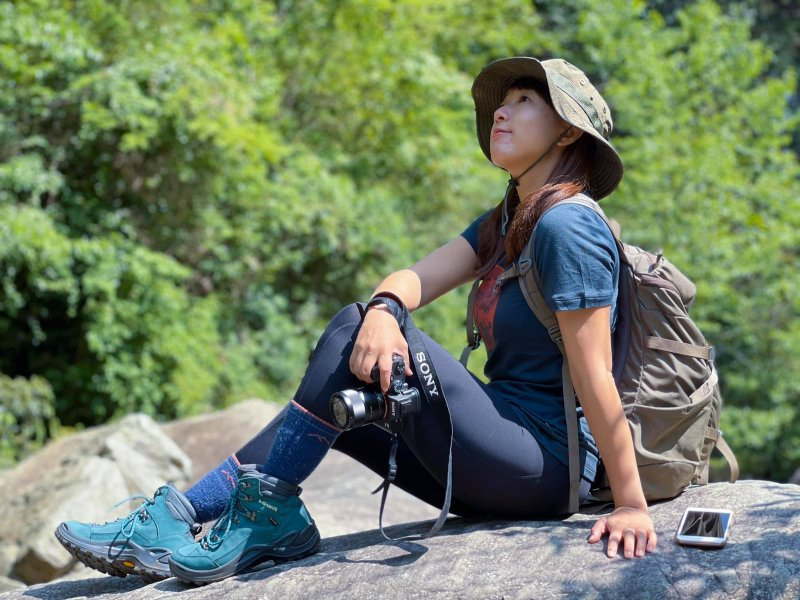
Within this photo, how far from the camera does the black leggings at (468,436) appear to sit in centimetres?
257

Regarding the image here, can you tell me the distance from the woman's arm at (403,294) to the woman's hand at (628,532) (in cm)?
61

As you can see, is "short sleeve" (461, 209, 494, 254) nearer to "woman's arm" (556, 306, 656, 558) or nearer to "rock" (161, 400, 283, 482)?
"woman's arm" (556, 306, 656, 558)

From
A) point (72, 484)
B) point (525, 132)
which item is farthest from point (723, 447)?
point (72, 484)

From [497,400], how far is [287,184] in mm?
8742

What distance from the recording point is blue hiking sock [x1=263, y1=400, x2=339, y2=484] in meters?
2.59

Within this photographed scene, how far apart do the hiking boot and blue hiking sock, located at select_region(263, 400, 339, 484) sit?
42mm

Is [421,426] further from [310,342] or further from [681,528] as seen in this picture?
[310,342]

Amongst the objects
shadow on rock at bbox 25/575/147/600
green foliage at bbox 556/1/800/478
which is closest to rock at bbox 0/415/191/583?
shadow on rock at bbox 25/575/147/600

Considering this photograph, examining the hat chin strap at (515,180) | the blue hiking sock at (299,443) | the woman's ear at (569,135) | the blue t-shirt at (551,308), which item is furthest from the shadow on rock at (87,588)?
the woman's ear at (569,135)

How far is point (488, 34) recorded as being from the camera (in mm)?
14516

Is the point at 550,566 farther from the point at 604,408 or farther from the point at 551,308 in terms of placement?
the point at 551,308

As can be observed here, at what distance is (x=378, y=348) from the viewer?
2.49 m

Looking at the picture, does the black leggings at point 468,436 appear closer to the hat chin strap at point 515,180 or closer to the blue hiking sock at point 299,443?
the blue hiking sock at point 299,443

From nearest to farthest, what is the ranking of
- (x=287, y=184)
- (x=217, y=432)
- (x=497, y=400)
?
1. (x=497, y=400)
2. (x=217, y=432)
3. (x=287, y=184)
